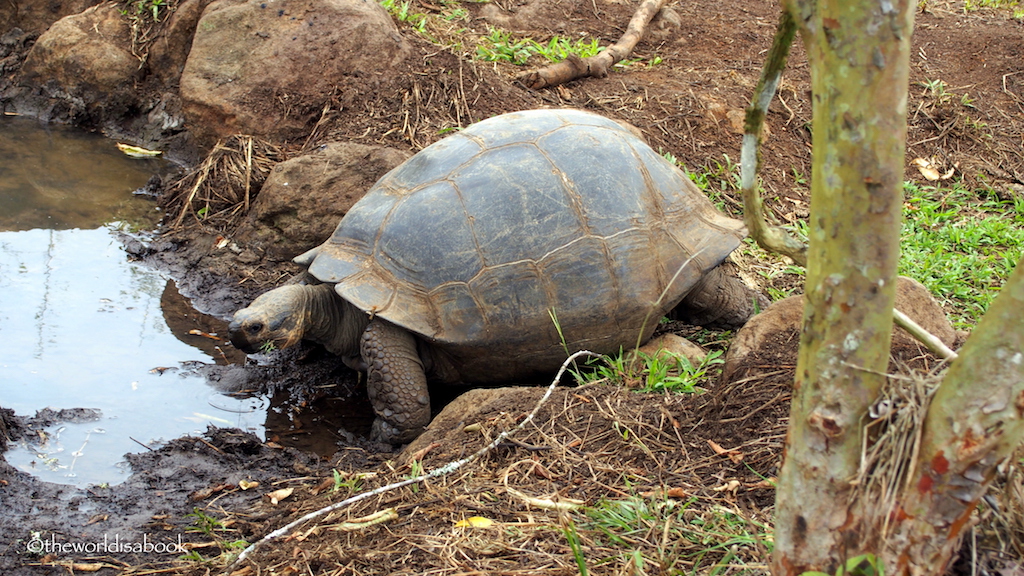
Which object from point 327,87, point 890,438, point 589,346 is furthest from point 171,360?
point 890,438

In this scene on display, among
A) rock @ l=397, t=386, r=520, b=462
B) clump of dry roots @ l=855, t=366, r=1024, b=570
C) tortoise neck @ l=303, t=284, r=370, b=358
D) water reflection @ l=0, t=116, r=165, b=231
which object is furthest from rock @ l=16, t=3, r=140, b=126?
clump of dry roots @ l=855, t=366, r=1024, b=570

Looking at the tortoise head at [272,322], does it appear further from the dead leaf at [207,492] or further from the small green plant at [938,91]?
the small green plant at [938,91]

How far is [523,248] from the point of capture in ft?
12.5

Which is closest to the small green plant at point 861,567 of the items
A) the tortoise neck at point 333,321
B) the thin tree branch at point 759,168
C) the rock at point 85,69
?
the thin tree branch at point 759,168

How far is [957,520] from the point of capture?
1593 mm

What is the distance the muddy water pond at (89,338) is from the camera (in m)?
3.68

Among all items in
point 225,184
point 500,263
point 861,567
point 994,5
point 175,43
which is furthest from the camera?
point 994,5

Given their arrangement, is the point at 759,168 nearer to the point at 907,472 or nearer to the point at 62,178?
the point at 907,472

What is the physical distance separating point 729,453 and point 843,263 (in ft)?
4.54

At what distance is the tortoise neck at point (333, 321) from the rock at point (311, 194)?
3.63 feet

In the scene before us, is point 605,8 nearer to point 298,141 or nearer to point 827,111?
point 298,141

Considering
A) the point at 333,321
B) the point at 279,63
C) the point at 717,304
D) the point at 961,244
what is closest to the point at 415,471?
the point at 333,321

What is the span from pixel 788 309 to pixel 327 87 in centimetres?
434

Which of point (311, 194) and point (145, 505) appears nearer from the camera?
point (145, 505)
